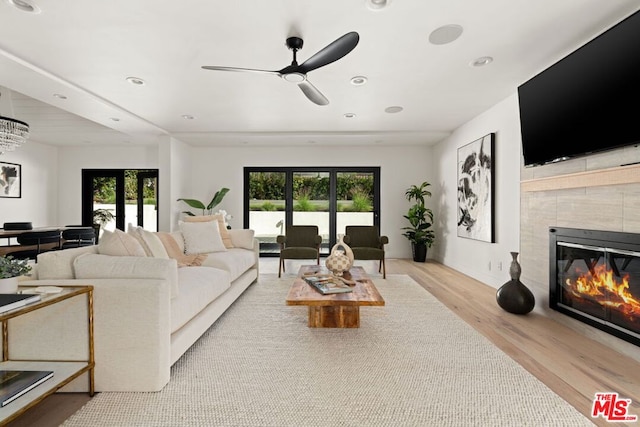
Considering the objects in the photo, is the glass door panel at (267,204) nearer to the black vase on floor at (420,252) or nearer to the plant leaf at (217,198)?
the plant leaf at (217,198)

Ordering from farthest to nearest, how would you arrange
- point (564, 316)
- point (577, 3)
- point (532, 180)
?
point (532, 180)
point (564, 316)
point (577, 3)

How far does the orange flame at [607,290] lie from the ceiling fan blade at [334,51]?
8.29ft

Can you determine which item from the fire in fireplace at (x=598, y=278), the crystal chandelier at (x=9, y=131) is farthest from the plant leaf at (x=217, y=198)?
the fire in fireplace at (x=598, y=278)

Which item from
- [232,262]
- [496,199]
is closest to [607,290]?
[496,199]

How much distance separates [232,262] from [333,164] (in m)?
3.97

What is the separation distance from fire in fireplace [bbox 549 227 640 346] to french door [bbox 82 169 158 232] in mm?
7336

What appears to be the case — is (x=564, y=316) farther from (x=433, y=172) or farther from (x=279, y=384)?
(x=433, y=172)

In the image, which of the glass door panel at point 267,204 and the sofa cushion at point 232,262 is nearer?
the sofa cushion at point 232,262

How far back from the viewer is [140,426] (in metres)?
1.56

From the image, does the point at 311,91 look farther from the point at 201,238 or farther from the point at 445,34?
the point at 201,238

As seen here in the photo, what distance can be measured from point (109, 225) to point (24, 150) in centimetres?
213

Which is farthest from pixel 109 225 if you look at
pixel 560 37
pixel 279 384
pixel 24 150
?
pixel 560 37

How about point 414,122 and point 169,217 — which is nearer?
point 414,122

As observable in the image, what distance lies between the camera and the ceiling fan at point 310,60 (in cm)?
219
